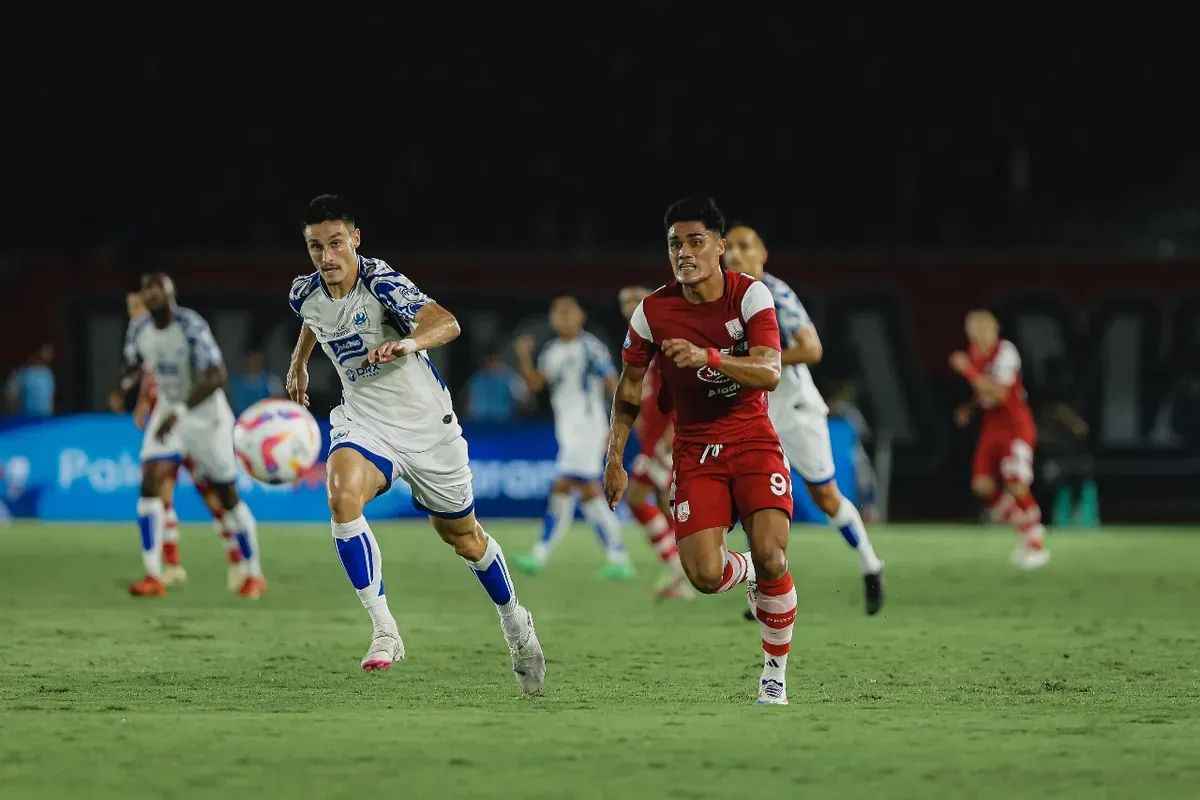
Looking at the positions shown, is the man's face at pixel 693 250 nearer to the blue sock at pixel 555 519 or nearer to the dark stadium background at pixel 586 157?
the blue sock at pixel 555 519

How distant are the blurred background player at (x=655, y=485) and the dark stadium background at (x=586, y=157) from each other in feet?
38.5

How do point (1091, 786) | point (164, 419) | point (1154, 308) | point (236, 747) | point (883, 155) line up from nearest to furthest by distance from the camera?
point (1091, 786), point (236, 747), point (164, 419), point (1154, 308), point (883, 155)

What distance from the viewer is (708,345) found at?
7.44m

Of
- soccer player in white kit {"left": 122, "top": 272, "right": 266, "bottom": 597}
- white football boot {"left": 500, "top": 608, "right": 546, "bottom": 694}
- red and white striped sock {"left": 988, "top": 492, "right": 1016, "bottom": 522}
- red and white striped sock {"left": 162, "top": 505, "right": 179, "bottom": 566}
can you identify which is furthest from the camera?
red and white striped sock {"left": 988, "top": 492, "right": 1016, "bottom": 522}

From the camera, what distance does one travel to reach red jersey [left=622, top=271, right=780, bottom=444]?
7.45 meters

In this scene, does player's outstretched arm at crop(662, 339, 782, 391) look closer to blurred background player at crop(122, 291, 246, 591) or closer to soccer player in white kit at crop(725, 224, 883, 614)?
soccer player in white kit at crop(725, 224, 883, 614)

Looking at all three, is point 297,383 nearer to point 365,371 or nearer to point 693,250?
point 365,371

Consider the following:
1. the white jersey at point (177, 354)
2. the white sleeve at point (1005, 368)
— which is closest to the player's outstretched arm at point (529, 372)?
the white jersey at point (177, 354)

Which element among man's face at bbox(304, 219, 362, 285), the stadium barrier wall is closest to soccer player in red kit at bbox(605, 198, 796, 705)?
man's face at bbox(304, 219, 362, 285)

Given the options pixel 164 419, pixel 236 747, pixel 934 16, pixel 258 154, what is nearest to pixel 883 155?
pixel 934 16

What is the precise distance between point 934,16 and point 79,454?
16499mm

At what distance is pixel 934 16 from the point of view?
29500 mm

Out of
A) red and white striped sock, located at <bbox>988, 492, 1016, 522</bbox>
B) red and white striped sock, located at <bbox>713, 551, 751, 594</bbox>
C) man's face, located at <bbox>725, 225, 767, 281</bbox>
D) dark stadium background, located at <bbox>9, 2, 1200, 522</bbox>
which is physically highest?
dark stadium background, located at <bbox>9, 2, 1200, 522</bbox>

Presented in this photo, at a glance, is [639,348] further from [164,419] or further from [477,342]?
[477,342]
